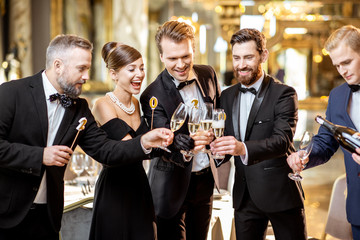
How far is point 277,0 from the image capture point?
1055 cm

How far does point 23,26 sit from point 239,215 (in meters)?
7.33

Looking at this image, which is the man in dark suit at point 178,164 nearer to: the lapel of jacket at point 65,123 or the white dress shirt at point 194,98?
the white dress shirt at point 194,98

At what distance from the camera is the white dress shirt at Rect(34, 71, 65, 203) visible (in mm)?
2354

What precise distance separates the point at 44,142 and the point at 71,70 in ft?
1.31

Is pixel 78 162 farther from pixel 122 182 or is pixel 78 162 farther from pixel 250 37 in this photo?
pixel 250 37

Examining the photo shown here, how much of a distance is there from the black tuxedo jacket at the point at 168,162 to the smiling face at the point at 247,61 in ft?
1.16

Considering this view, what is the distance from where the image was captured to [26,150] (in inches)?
86.0

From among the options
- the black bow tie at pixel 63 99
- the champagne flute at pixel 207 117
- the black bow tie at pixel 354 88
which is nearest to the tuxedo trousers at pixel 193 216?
the champagne flute at pixel 207 117

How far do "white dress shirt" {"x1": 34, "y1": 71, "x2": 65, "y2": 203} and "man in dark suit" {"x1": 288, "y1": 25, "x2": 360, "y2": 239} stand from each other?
1265mm

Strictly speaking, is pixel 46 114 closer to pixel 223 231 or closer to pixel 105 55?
pixel 105 55

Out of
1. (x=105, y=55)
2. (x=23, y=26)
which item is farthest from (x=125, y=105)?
(x=23, y=26)

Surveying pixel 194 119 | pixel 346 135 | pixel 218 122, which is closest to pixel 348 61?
pixel 346 135

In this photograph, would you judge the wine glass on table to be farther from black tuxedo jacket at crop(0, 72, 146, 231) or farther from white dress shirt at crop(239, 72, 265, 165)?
black tuxedo jacket at crop(0, 72, 146, 231)

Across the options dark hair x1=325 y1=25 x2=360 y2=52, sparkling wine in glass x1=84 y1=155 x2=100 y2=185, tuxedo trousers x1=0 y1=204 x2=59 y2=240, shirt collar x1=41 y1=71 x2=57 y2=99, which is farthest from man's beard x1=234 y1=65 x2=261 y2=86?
sparkling wine in glass x1=84 y1=155 x2=100 y2=185
